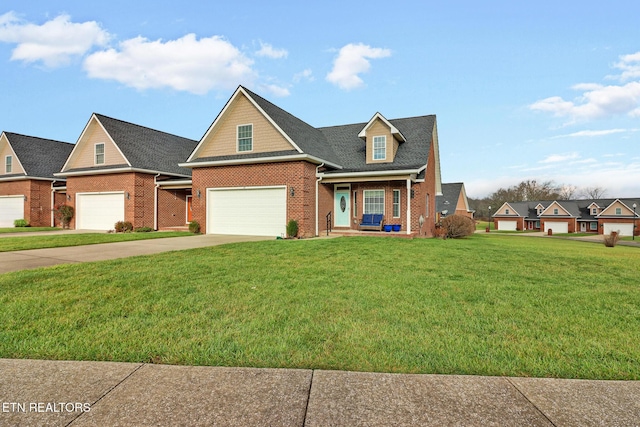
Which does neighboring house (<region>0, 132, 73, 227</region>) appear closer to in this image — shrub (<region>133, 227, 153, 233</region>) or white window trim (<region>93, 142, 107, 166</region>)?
white window trim (<region>93, 142, 107, 166</region>)

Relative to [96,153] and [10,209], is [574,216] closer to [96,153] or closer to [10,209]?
[96,153]

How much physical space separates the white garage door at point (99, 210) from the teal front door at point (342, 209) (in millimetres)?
12871

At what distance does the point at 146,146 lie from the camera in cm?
2156

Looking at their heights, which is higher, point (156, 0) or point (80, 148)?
point (156, 0)

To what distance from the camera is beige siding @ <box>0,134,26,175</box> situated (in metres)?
23.8

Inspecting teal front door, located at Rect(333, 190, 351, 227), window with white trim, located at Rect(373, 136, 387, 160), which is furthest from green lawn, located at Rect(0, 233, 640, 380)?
window with white trim, located at Rect(373, 136, 387, 160)

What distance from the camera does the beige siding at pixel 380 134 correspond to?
1733 centimetres

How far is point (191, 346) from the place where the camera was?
10.7 ft

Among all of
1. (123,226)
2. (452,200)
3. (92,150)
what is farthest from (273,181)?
(452,200)

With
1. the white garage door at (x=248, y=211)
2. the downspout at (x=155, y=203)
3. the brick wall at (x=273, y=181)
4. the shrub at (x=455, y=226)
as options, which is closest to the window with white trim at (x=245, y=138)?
the brick wall at (x=273, y=181)

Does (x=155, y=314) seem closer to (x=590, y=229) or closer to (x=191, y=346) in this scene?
(x=191, y=346)

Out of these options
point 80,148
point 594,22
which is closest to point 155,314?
point 594,22

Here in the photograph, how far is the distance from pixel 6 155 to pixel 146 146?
12.6 m

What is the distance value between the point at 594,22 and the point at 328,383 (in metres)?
13.5
